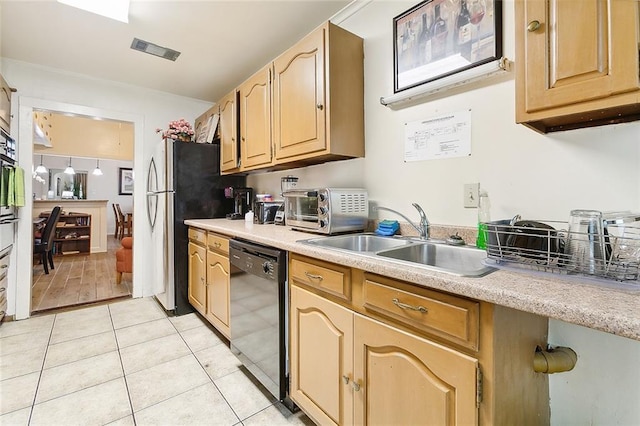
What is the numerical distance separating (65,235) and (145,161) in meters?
4.17

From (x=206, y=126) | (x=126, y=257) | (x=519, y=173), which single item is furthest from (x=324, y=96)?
(x=126, y=257)

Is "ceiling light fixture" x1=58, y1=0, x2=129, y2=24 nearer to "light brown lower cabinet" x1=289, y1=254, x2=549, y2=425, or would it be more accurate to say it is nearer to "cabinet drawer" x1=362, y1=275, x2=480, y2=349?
"light brown lower cabinet" x1=289, y1=254, x2=549, y2=425

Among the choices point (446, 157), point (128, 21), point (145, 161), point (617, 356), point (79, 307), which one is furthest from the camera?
point (145, 161)

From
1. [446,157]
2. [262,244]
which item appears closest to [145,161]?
[262,244]

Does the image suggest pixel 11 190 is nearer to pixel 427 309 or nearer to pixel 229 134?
pixel 229 134

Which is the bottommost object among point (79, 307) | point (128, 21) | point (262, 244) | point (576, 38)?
point (79, 307)

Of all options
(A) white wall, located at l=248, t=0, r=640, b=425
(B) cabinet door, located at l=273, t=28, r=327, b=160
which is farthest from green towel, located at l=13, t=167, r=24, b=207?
(A) white wall, located at l=248, t=0, r=640, b=425

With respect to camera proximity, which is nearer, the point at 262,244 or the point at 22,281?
the point at 262,244

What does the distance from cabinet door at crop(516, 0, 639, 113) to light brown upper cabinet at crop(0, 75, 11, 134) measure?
343cm

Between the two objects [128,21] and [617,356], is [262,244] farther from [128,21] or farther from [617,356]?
[128,21]

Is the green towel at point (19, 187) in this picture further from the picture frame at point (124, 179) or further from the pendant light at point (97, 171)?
the picture frame at point (124, 179)

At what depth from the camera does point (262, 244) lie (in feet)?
5.30

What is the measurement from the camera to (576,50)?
0.82m

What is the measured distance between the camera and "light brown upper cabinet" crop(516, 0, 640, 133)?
75 centimetres
